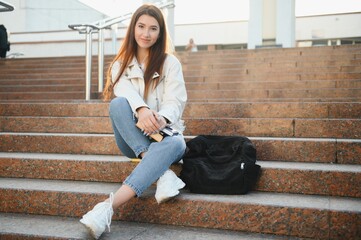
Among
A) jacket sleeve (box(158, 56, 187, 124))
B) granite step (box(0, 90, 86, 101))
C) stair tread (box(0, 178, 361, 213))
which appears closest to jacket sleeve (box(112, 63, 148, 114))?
jacket sleeve (box(158, 56, 187, 124))

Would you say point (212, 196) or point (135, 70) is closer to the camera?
point (212, 196)

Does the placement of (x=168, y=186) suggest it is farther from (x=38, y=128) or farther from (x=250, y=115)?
(x=38, y=128)

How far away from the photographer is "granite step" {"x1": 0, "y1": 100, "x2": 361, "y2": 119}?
3.17 meters

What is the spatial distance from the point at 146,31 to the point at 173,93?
0.44 metres

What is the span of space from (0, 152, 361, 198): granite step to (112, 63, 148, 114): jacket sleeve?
44 centimetres

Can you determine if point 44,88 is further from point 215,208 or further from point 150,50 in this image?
point 215,208

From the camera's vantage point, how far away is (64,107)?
3.71m

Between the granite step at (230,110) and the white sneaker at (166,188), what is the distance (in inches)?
56.5

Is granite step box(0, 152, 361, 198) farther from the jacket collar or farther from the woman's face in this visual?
the woman's face

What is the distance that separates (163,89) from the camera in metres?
2.56

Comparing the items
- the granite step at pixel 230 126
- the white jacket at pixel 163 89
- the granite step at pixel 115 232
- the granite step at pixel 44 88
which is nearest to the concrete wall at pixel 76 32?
the granite step at pixel 44 88

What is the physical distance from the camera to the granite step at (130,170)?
221 centimetres

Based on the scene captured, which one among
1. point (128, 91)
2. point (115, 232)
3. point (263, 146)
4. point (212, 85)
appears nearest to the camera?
point (115, 232)

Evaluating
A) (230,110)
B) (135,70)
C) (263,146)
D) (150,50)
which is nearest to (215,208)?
(263,146)
